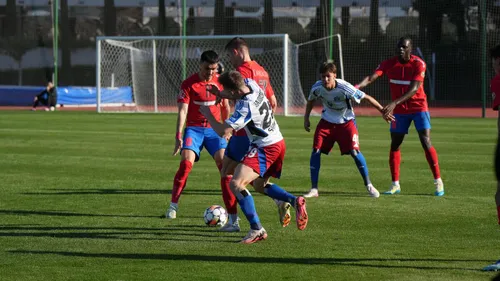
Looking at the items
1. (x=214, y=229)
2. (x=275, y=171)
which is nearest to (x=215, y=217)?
(x=214, y=229)

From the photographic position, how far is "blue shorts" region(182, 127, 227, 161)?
37.2 ft

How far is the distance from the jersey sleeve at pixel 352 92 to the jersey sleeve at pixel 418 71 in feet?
3.60

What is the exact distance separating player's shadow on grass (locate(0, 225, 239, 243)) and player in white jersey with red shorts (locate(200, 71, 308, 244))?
0.43 m

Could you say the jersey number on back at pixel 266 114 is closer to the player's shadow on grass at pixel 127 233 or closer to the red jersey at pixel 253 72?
the player's shadow on grass at pixel 127 233

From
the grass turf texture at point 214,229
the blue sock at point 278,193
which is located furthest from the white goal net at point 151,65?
the blue sock at point 278,193

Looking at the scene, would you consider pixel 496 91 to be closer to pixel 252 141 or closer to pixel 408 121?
pixel 252 141

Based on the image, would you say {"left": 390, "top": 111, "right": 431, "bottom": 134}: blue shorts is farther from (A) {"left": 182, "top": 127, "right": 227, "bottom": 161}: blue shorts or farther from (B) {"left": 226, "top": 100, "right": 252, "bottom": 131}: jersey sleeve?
(B) {"left": 226, "top": 100, "right": 252, "bottom": 131}: jersey sleeve

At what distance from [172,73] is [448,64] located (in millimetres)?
13071

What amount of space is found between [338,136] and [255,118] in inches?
179

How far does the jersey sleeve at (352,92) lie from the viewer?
12266mm

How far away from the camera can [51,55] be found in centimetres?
5181

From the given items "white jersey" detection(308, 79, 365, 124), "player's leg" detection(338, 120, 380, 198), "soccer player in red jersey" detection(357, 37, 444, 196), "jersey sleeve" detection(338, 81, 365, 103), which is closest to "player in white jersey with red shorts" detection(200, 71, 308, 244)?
"jersey sleeve" detection(338, 81, 365, 103)

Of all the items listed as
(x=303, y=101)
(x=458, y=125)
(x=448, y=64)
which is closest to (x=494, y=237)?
(x=458, y=125)

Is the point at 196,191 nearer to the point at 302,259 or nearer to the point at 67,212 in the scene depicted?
the point at 67,212
